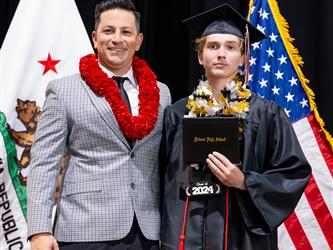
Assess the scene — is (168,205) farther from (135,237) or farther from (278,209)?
(278,209)

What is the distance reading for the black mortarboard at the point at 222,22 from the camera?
7.00 feet

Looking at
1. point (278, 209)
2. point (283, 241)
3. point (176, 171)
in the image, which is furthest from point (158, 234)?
point (283, 241)

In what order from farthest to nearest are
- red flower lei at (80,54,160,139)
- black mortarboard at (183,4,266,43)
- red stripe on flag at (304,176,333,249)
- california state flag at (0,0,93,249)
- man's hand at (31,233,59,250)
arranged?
california state flag at (0,0,93,249)
red stripe on flag at (304,176,333,249)
black mortarboard at (183,4,266,43)
red flower lei at (80,54,160,139)
man's hand at (31,233,59,250)

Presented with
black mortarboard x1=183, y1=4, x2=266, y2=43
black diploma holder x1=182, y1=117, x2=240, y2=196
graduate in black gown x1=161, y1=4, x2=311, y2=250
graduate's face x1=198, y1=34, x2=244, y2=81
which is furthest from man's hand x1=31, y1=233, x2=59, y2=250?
black mortarboard x1=183, y1=4, x2=266, y2=43

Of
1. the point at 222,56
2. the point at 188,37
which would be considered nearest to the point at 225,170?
the point at 222,56

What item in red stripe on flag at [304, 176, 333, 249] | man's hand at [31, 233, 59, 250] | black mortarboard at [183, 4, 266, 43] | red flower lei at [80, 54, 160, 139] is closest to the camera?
man's hand at [31, 233, 59, 250]

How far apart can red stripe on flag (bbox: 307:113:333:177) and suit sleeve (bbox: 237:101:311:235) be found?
85cm

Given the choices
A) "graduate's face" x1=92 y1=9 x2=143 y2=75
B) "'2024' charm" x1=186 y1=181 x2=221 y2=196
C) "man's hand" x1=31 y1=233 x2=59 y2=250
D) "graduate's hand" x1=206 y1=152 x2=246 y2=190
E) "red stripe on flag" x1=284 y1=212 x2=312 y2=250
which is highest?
"graduate's face" x1=92 y1=9 x2=143 y2=75

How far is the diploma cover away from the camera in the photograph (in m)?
1.92

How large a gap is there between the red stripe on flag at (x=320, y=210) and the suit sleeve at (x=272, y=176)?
860 millimetres

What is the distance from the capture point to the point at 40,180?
198cm

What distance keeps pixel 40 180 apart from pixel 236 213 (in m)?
0.71

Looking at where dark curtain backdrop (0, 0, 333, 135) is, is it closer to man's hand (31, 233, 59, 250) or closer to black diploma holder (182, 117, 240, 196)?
black diploma holder (182, 117, 240, 196)

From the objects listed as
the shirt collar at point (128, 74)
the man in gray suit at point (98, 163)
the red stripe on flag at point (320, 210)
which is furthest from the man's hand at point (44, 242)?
the red stripe on flag at point (320, 210)
